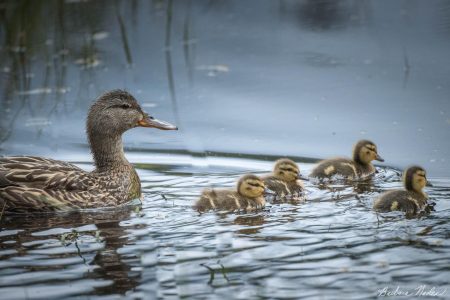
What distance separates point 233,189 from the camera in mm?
7215

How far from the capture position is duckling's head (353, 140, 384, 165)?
797 centimetres

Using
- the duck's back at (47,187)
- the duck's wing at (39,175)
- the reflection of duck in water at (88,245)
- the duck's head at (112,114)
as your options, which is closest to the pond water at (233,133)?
the reflection of duck in water at (88,245)

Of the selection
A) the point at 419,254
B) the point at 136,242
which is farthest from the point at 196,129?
the point at 419,254

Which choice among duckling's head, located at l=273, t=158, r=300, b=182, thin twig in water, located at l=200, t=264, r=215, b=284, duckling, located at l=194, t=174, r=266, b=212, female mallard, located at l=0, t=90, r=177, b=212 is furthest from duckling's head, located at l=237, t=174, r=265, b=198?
thin twig in water, located at l=200, t=264, r=215, b=284

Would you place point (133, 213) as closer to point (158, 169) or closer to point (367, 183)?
point (158, 169)

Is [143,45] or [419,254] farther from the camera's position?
[143,45]

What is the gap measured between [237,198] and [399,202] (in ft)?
3.71

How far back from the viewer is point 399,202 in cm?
661

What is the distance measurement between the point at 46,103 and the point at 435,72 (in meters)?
3.97

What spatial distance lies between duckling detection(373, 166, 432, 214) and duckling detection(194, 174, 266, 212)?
873mm

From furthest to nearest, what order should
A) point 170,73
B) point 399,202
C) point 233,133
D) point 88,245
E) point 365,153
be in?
point 170,73
point 233,133
point 365,153
point 399,202
point 88,245

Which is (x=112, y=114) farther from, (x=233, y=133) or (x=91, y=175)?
(x=233, y=133)

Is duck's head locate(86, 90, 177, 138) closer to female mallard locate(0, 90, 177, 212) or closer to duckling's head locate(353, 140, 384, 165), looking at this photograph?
female mallard locate(0, 90, 177, 212)

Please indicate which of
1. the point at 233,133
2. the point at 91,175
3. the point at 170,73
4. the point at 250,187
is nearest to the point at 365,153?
the point at 250,187
